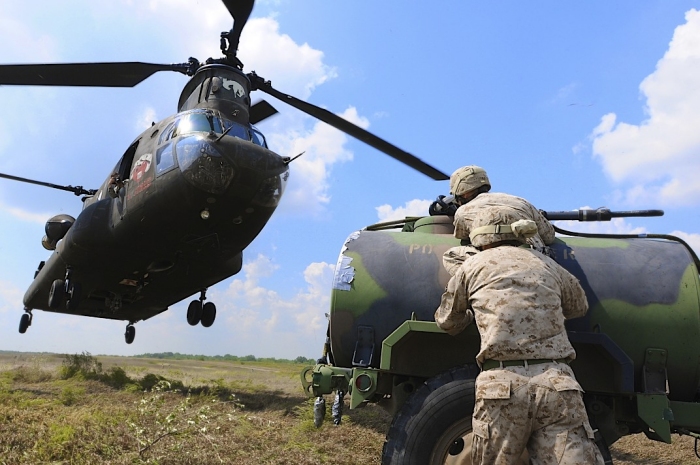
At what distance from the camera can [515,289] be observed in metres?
2.92

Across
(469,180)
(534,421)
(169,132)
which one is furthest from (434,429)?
(169,132)

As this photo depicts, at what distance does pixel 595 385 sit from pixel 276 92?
1010cm

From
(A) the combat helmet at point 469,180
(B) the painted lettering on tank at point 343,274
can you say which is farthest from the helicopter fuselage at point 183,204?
(A) the combat helmet at point 469,180

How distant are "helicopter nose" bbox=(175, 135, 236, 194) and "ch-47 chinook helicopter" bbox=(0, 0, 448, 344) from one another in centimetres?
2

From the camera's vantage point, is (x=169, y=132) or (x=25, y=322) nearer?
(x=169, y=132)

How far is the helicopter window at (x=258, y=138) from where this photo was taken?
10070mm

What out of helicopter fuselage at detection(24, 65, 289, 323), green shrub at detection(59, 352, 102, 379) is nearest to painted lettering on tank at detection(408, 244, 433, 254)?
helicopter fuselage at detection(24, 65, 289, 323)

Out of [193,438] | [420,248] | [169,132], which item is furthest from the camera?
[169,132]

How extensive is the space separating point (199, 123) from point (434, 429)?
25.3ft

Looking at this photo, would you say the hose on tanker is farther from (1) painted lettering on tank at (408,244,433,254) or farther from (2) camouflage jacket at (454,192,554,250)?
(1) painted lettering on tank at (408,244,433,254)

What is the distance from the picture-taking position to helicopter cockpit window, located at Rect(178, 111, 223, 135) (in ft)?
31.2

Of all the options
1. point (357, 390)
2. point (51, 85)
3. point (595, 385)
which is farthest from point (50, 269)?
point (595, 385)

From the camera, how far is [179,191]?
9.16 meters

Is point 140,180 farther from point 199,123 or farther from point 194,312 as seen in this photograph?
point 194,312
